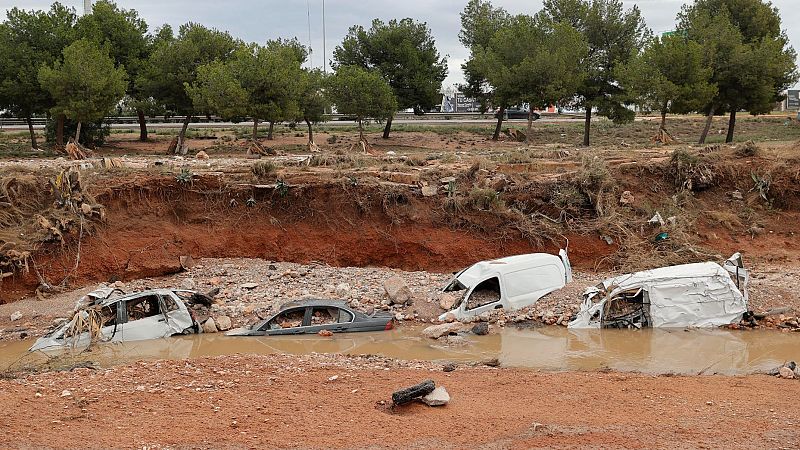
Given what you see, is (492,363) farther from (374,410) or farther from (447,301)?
(374,410)

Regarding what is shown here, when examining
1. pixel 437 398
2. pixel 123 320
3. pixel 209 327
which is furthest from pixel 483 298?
pixel 123 320

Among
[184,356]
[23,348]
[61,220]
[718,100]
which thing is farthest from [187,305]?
[718,100]

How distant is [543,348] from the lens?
14.5 metres

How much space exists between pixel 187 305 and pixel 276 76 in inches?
780

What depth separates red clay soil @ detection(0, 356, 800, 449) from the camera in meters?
8.65

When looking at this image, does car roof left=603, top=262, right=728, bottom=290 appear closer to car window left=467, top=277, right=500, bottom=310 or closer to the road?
car window left=467, top=277, right=500, bottom=310

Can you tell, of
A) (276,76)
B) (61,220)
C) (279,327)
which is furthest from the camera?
(276,76)

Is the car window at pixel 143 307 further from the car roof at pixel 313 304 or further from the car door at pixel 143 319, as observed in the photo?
the car roof at pixel 313 304

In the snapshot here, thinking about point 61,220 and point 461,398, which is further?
point 61,220

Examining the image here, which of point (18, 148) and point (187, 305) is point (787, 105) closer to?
point (18, 148)

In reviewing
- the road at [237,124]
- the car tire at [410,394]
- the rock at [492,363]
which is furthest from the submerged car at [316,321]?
the road at [237,124]

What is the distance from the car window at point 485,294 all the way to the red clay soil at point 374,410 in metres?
4.19

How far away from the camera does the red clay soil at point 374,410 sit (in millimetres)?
8648

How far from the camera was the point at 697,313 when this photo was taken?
1510 cm
